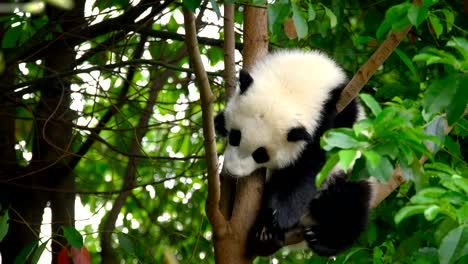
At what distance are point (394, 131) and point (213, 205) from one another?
1123 millimetres

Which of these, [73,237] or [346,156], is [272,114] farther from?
[346,156]

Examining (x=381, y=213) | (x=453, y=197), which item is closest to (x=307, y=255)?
(x=381, y=213)

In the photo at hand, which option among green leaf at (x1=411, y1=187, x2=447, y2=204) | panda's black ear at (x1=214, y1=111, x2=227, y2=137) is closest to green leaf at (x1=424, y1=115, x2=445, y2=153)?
green leaf at (x1=411, y1=187, x2=447, y2=204)

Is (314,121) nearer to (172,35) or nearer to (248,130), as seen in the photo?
(248,130)

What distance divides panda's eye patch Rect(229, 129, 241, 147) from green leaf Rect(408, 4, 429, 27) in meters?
1.30

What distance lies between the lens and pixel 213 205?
3.32 metres

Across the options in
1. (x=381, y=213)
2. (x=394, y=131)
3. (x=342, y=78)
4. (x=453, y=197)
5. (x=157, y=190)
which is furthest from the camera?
(x=157, y=190)

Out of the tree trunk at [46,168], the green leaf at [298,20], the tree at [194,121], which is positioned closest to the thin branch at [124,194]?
the tree at [194,121]

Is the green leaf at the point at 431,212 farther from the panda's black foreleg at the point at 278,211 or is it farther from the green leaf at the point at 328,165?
the panda's black foreleg at the point at 278,211

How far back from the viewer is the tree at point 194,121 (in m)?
2.63

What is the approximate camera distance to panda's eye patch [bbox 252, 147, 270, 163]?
3880 mm

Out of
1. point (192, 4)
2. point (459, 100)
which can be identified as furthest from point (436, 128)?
point (192, 4)

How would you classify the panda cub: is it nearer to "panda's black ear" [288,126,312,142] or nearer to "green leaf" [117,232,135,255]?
"panda's black ear" [288,126,312,142]

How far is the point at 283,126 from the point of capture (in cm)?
388
